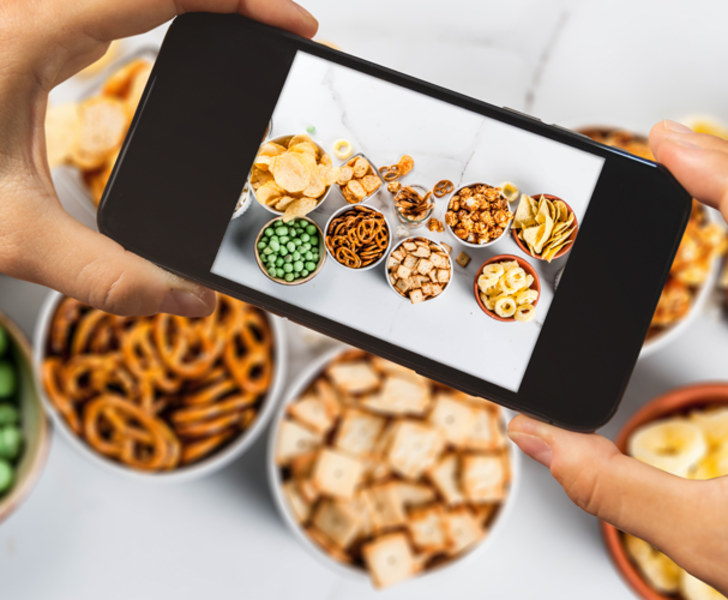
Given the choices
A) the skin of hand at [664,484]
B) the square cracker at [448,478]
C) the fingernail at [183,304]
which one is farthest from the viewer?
the square cracker at [448,478]

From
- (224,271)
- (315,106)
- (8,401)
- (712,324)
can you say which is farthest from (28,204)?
(712,324)

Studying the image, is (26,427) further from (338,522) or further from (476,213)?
(476,213)

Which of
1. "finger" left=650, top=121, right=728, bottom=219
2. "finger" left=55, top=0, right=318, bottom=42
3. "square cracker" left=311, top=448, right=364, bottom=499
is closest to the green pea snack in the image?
"finger" left=55, top=0, right=318, bottom=42

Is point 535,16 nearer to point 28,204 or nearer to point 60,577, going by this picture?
point 28,204

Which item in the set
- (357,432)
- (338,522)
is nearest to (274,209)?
(357,432)

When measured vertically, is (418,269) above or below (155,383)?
above

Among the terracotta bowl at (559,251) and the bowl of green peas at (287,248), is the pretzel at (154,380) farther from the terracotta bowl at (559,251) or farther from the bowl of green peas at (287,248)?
the terracotta bowl at (559,251)

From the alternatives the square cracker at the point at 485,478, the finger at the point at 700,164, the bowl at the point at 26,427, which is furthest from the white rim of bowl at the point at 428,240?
the bowl at the point at 26,427
